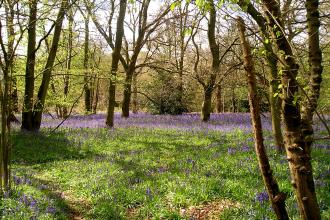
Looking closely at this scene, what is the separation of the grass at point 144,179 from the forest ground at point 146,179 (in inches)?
0.7

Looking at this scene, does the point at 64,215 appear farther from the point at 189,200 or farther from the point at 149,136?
the point at 149,136

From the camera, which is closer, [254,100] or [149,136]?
[254,100]

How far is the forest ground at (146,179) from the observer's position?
7.24 meters

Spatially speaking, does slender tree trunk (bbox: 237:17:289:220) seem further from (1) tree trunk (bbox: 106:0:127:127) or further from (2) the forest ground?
(1) tree trunk (bbox: 106:0:127:127)

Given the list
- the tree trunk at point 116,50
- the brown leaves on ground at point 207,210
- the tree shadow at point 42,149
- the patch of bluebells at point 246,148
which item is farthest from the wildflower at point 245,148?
the tree trunk at point 116,50

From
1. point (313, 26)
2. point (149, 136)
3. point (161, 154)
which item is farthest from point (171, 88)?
point (313, 26)

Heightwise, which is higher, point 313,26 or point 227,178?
point 313,26

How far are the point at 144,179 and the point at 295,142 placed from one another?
6.71 meters

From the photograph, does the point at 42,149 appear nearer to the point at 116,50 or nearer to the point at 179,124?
the point at 116,50

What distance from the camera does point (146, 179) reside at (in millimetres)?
9391

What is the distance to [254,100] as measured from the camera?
316cm

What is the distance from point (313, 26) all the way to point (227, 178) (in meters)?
5.70

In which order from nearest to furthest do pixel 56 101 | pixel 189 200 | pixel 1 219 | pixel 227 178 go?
1. pixel 1 219
2. pixel 189 200
3. pixel 227 178
4. pixel 56 101

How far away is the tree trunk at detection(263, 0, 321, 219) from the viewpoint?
3041mm
